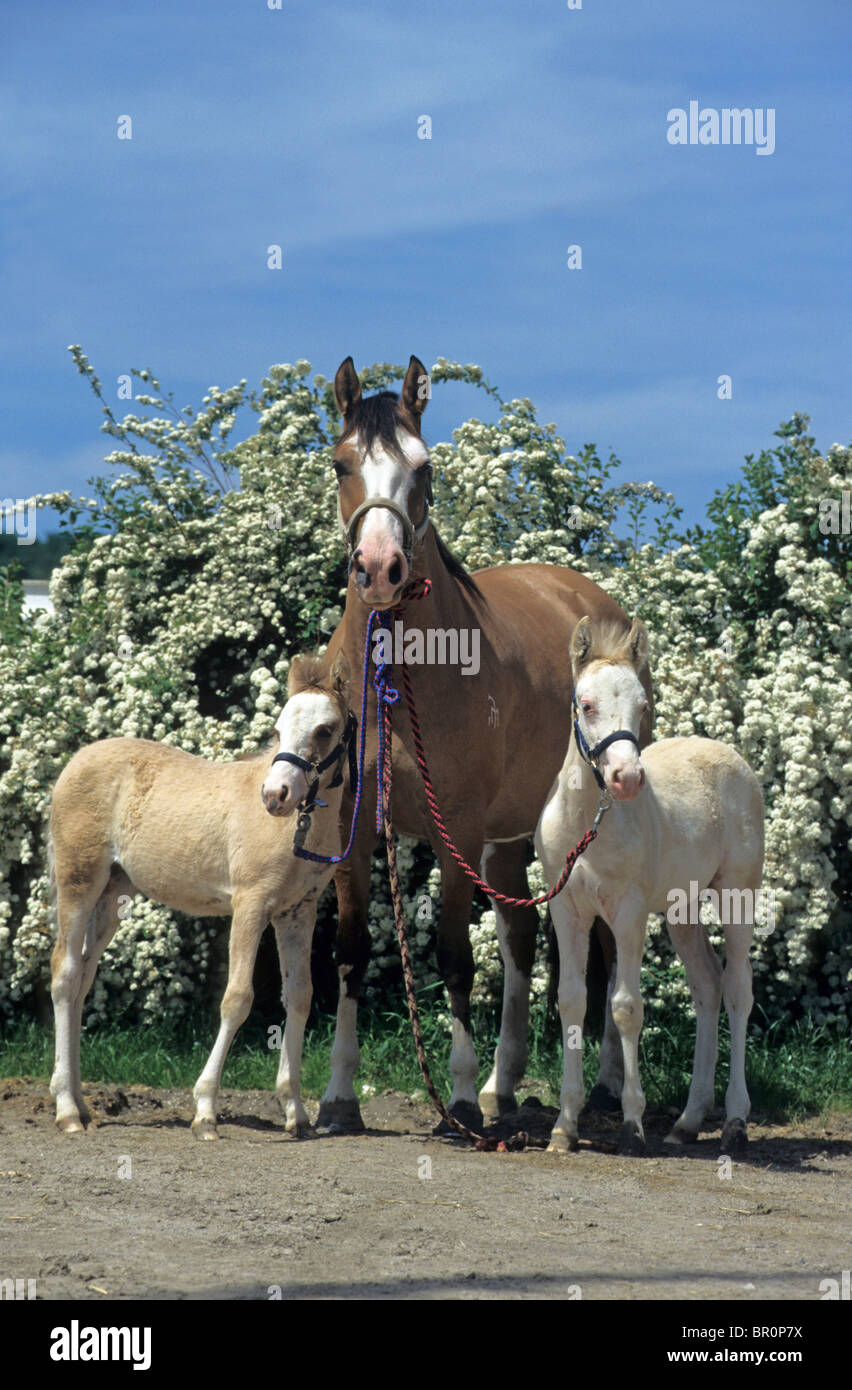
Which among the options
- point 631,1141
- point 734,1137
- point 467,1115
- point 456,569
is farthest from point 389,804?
point 734,1137

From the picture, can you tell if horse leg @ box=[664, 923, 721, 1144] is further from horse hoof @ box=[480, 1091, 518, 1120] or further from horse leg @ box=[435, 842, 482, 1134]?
horse leg @ box=[435, 842, 482, 1134]

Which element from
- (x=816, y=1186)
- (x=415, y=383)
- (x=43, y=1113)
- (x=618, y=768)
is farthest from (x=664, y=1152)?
(x=415, y=383)

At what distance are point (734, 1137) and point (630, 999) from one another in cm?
102

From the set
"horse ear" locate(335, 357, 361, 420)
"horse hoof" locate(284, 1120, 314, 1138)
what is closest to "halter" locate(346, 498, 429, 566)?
"horse ear" locate(335, 357, 361, 420)

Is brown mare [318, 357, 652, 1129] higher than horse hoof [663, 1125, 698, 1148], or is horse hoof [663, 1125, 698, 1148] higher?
brown mare [318, 357, 652, 1129]

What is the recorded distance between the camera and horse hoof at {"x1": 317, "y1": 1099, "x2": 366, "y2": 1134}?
698 cm

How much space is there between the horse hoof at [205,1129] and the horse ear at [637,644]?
9.17ft

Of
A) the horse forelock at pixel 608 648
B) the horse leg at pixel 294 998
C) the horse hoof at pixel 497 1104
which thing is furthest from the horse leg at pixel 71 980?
the horse forelock at pixel 608 648

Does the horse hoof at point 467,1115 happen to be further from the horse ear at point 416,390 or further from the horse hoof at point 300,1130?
the horse ear at point 416,390

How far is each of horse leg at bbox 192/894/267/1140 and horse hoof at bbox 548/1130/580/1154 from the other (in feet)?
4.86

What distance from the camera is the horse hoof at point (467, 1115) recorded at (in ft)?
22.5

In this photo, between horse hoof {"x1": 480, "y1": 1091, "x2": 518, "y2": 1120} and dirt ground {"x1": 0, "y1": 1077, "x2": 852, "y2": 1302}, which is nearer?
dirt ground {"x1": 0, "y1": 1077, "x2": 852, "y2": 1302}
